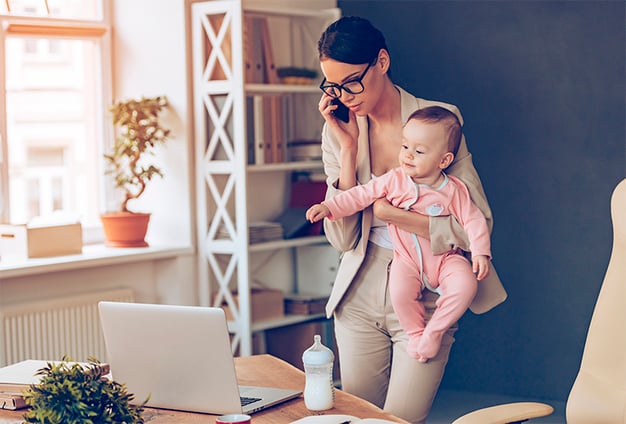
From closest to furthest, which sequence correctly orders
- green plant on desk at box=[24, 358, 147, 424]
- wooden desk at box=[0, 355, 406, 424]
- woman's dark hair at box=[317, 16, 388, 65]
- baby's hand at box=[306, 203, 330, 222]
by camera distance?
1. green plant on desk at box=[24, 358, 147, 424]
2. wooden desk at box=[0, 355, 406, 424]
3. woman's dark hair at box=[317, 16, 388, 65]
4. baby's hand at box=[306, 203, 330, 222]

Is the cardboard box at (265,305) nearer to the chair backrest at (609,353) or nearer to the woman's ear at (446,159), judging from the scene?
the woman's ear at (446,159)

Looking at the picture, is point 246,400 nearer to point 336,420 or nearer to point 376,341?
point 336,420

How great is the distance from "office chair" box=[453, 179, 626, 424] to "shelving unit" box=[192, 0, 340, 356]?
2.21 meters

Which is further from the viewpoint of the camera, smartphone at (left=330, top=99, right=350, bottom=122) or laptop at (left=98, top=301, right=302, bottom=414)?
smartphone at (left=330, top=99, right=350, bottom=122)

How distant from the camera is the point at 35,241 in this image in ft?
13.1

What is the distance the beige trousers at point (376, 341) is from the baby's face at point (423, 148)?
0.88 ft

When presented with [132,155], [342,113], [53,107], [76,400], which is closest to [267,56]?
[132,155]

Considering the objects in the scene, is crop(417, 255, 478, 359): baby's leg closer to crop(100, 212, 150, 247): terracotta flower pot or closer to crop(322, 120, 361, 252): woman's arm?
crop(322, 120, 361, 252): woman's arm

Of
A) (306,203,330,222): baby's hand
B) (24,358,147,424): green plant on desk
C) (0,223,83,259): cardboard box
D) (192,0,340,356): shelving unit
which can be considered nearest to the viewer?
(24,358,147,424): green plant on desk

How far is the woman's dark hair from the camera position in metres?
2.42

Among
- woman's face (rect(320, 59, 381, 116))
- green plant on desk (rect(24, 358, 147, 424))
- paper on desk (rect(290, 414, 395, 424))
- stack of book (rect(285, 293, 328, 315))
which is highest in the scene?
woman's face (rect(320, 59, 381, 116))

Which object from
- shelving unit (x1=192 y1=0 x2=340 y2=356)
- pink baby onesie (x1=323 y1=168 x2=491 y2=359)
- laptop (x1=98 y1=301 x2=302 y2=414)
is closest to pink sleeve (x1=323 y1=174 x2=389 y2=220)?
pink baby onesie (x1=323 y1=168 x2=491 y2=359)

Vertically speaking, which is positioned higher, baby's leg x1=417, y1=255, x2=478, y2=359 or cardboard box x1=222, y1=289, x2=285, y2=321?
baby's leg x1=417, y1=255, x2=478, y2=359

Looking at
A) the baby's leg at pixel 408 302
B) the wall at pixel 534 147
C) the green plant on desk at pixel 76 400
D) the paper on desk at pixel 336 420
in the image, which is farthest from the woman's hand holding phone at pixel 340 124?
the wall at pixel 534 147
